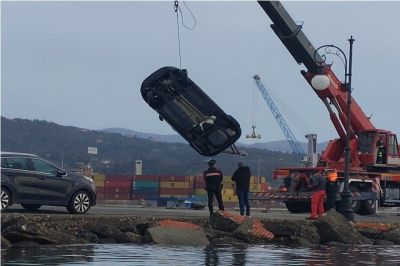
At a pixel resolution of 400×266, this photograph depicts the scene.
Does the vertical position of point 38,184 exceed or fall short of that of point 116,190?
it falls short

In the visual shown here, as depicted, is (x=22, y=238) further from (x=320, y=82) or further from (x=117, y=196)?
(x=117, y=196)

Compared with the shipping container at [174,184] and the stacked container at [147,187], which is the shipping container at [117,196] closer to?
the stacked container at [147,187]

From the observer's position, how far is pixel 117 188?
240 ft

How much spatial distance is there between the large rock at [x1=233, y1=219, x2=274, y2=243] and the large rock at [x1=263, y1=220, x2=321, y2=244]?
0.34m

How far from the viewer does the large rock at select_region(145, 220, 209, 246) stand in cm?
1802

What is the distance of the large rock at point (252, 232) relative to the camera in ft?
63.9

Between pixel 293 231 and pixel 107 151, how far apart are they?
5444 inches

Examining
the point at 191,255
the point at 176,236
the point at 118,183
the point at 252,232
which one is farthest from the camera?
the point at 118,183

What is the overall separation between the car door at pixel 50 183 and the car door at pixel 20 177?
0.16 metres

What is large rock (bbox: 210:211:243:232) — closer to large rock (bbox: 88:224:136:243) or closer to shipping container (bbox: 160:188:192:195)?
large rock (bbox: 88:224:136:243)

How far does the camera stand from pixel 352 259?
51.5ft

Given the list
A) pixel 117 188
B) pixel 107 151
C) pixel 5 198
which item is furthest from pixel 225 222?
pixel 107 151

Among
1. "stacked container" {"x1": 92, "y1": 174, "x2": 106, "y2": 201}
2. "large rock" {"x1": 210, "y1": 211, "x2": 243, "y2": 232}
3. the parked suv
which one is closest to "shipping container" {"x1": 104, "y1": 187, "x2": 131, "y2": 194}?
"stacked container" {"x1": 92, "y1": 174, "x2": 106, "y2": 201}

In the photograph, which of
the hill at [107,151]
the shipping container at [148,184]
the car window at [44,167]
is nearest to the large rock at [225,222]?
the car window at [44,167]
